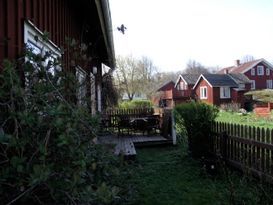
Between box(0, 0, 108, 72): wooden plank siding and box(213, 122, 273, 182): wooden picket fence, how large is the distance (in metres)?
2.95

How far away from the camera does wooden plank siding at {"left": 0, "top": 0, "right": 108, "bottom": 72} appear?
301 cm

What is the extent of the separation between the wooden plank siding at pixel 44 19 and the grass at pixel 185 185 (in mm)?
2164

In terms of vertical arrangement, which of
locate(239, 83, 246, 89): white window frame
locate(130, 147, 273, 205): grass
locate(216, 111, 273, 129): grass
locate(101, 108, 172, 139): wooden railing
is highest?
locate(239, 83, 246, 89): white window frame

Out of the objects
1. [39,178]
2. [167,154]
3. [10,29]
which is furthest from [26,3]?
[167,154]

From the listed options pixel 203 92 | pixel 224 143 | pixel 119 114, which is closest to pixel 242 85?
pixel 203 92

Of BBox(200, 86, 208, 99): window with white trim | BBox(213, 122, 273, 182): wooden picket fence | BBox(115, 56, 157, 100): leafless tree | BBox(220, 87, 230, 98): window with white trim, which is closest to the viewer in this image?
BBox(213, 122, 273, 182): wooden picket fence

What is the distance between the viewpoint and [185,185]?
19.9 feet

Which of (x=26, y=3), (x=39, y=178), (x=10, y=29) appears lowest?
(x=39, y=178)

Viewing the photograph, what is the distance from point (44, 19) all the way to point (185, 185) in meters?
3.47

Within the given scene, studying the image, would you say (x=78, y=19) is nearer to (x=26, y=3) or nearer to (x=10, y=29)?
(x=26, y=3)

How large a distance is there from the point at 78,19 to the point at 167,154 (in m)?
4.24

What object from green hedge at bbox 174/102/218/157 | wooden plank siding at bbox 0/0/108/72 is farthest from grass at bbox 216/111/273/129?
wooden plank siding at bbox 0/0/108/72

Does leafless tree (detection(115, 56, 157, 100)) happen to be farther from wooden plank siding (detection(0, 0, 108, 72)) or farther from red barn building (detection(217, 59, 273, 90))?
wooden plank siding (detection(0, 0, 108, 72))

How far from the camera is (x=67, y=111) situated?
246cm
